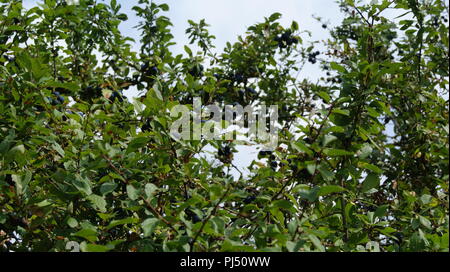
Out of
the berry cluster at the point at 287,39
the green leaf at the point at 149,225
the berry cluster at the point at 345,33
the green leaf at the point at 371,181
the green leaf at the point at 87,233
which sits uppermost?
the berry cluster at the point at 345,33

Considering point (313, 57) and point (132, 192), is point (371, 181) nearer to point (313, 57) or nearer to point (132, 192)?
point (132, 192)

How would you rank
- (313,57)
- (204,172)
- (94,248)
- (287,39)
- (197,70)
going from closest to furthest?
(94,248) < (204,172) < (197,70) < (287,39) < (313,57)

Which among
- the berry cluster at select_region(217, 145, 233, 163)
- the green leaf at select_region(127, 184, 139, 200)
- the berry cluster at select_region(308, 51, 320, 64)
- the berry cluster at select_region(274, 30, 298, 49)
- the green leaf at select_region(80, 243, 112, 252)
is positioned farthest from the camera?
the berry cluster at select_region(308, 51, 320, 64)

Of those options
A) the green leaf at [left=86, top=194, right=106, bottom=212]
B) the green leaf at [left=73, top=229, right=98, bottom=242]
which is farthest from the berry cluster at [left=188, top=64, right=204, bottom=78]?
the green leaf at [left=73, top=229, right=98, bottom=242]

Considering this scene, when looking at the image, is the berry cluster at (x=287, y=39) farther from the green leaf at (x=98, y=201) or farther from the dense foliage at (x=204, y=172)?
the green leaf at (x=98, y=201)

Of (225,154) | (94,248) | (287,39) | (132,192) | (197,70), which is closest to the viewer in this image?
(94,248)

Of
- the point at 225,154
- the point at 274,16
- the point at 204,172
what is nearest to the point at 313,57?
the point at 274,16

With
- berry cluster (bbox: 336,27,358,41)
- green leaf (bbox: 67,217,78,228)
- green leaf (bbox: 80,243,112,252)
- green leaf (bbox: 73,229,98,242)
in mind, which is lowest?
green leaf (bbox: 80,243,112,252)

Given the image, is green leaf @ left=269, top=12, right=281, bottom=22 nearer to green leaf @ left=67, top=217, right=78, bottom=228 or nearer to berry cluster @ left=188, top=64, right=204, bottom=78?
berry cluster @ left=188, top=64, right=204, bottom=78

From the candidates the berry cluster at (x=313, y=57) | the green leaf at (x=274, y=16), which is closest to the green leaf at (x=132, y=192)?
the green leaf at (x=274, y=16)
